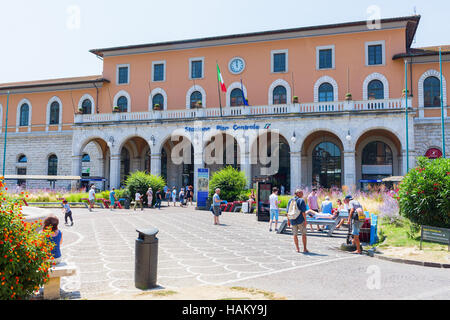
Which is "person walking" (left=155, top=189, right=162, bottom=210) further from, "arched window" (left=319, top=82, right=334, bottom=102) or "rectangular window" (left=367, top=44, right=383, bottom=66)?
"rectangular window" (left=367, top=44, right=383, bottom=66)

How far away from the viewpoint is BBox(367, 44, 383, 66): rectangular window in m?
30.0

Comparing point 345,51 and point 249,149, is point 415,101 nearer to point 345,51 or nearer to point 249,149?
point 345,51

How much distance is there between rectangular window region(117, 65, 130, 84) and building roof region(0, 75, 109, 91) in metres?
1.32

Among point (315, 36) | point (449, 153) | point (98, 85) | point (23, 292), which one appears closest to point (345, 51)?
point (315, 36)

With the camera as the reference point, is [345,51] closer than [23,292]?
No

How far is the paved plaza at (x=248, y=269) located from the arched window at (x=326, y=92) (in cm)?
1966

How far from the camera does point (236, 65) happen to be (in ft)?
109

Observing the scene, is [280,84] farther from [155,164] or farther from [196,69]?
[155,164]

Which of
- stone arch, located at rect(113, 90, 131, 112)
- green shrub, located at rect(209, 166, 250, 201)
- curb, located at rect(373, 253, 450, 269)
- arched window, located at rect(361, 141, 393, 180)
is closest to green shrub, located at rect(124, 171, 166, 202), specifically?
green shrub, located at rect(209, 166, 250, 201)

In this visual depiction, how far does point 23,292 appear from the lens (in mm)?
4984

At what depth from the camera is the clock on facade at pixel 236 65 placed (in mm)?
33188

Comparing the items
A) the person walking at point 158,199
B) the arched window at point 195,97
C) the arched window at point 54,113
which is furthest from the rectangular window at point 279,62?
the arched window at point 54,113
